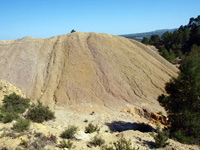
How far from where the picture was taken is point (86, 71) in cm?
1706

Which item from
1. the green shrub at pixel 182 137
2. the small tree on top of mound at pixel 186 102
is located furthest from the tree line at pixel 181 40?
the green shrub at pixel 182 137

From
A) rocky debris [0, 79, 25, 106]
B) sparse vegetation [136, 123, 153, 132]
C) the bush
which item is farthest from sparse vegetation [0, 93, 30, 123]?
sparse vegetation [136, 123, 153, 132]

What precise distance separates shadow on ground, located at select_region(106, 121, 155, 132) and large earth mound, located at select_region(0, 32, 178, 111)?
8.18 ft

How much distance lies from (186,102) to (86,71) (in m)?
9.59

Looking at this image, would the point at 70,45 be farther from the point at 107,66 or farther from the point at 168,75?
the point at 168,75

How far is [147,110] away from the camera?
14.1 metres

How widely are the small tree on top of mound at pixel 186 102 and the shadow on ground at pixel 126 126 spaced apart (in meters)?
1.55

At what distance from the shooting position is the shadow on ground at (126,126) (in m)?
11.2

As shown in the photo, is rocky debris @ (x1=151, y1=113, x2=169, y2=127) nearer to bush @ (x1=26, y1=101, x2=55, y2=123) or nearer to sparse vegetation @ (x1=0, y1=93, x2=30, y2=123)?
bush @ (x1=26, y1=101, x2=55, y2=123)

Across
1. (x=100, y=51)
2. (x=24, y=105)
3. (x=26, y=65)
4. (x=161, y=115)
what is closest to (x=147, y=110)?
(x=161, y=115)

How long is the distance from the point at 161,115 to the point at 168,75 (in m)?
6.41

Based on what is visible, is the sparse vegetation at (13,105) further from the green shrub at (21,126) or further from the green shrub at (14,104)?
the green shrub at (21,126)

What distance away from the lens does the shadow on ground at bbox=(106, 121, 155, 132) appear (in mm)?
11156

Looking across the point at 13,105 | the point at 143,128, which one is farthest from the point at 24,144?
the point at 143,128
